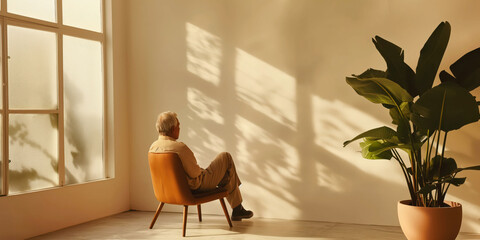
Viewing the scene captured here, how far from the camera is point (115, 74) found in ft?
20.4

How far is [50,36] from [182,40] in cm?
145

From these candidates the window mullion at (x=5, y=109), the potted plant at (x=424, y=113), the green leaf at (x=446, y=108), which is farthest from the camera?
the window mullion at (x=5, y=109)

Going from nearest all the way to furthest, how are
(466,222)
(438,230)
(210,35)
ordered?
(438,230)
(466,222)
(210,35)

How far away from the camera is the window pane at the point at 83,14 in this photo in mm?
5629

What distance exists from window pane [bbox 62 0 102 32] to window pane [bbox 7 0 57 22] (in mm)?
189

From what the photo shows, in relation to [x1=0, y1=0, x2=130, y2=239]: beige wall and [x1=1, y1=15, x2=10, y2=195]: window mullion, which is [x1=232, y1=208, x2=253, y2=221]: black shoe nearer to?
[x1=0, y1=0, x2=130, y2=239]: beige wall

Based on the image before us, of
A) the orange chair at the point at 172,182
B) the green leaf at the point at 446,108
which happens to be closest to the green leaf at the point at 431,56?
the green leaf at the point at 446,108

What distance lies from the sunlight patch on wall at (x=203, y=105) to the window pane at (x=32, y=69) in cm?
147

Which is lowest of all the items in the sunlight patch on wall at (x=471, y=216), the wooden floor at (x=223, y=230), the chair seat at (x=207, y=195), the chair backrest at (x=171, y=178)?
the wooden floor at (x=223, y=230)

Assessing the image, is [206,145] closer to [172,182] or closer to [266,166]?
[266,166]

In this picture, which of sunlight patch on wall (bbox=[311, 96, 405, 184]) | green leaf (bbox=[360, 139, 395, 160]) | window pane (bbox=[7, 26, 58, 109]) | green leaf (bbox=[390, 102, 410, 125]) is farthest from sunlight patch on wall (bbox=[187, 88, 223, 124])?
green leaf (bbox=[390, 102, 410, 125])

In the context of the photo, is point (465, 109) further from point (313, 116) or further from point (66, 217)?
point (66, 217)

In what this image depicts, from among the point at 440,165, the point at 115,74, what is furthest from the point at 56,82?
the point at 440,165

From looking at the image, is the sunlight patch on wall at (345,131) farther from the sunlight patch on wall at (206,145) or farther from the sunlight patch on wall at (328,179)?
the sunlight patch on wall at (206,145)
